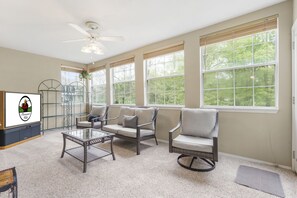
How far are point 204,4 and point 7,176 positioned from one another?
3.36 meters

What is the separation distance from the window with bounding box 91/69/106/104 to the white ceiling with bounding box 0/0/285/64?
7.21 ft

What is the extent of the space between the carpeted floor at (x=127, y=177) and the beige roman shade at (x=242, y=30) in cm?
236

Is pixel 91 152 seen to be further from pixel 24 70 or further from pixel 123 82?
pixel 24 70

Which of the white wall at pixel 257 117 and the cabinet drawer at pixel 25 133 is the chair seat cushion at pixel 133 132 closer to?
the white wall at pixel 257 117

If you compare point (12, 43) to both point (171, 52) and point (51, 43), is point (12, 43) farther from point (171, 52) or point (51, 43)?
point (171, 52)

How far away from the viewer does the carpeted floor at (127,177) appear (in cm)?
183

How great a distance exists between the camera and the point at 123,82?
5082 millimetres

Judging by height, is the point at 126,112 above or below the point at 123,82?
below

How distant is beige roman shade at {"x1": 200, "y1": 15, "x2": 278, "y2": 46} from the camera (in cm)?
255

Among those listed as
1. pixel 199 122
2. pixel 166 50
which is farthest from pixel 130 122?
pixel 166 50

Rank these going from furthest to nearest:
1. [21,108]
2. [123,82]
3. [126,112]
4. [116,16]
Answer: [123,82] < [126,112] < [21,108] < [116,16]

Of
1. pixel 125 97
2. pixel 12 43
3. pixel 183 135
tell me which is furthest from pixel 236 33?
pixel 12 43

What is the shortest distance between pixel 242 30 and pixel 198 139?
2.21 m

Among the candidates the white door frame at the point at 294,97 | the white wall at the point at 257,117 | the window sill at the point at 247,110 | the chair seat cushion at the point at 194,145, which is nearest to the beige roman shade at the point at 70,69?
the white wall at the point at 257,117
